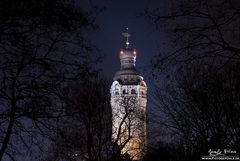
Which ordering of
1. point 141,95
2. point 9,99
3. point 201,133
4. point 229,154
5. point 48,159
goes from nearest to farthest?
1. point 9,99
2. point 229,154
3. point 201,133
4. point 48,159
5. point 141,95

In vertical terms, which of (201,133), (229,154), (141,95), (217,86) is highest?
(141,95)

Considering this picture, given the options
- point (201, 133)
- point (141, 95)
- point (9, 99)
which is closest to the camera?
point (9, 99)

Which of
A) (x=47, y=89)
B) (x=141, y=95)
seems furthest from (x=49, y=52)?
(x=141, y=95)

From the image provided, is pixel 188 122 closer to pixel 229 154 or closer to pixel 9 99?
pixel 229 154

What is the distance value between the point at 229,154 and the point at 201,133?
18.7 feet

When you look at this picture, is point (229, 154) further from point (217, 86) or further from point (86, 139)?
point (86, 139)

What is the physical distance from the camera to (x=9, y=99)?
52.3 feet

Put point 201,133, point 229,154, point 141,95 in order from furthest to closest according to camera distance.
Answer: point 141,95
point 201,133
point 229,154

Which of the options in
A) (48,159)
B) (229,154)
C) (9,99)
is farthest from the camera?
(48,159)

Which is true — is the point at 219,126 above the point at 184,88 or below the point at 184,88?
below

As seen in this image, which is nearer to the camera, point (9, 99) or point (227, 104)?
point (9, 99)

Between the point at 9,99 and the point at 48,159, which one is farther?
the point at 48,159

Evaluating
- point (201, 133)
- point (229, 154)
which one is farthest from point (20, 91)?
point (201, 133)

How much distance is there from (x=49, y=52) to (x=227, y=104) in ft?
57.4
